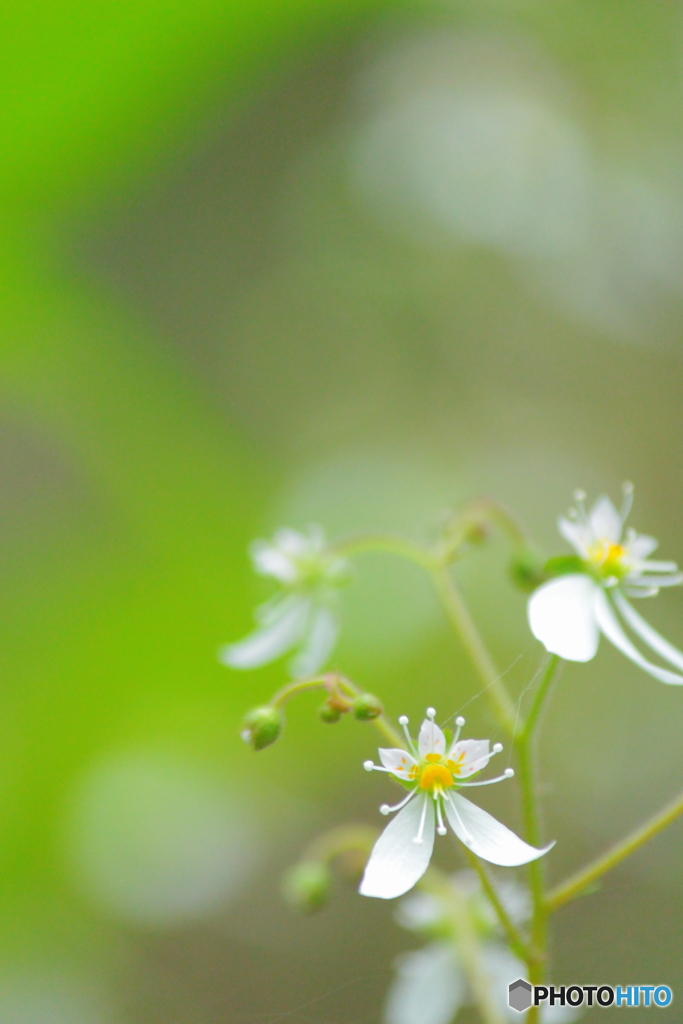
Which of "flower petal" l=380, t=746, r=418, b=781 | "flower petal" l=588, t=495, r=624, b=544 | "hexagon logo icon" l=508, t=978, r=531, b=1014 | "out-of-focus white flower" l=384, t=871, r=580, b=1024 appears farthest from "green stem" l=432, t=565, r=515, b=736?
"out-of-focus white flower" l=384, t=871, r=580, b=1024

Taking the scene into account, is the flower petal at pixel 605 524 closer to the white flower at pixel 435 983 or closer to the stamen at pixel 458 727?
the stamen at pixel 458 727

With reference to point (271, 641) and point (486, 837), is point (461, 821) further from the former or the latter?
point (271, 641)

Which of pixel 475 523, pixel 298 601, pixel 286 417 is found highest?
pixel 286 417

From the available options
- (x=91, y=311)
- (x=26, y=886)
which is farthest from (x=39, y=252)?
(x=26, y=886)

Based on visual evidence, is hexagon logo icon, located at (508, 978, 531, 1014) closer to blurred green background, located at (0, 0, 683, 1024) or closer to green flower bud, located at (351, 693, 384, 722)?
blurred green background, located at (0, 0, 683, 1024)

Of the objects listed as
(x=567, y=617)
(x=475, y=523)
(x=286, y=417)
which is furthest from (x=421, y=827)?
(x=286, y=417)

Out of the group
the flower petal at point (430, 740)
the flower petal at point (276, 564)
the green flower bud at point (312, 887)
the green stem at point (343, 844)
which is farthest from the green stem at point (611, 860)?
the flower petal at point (276, 564)
